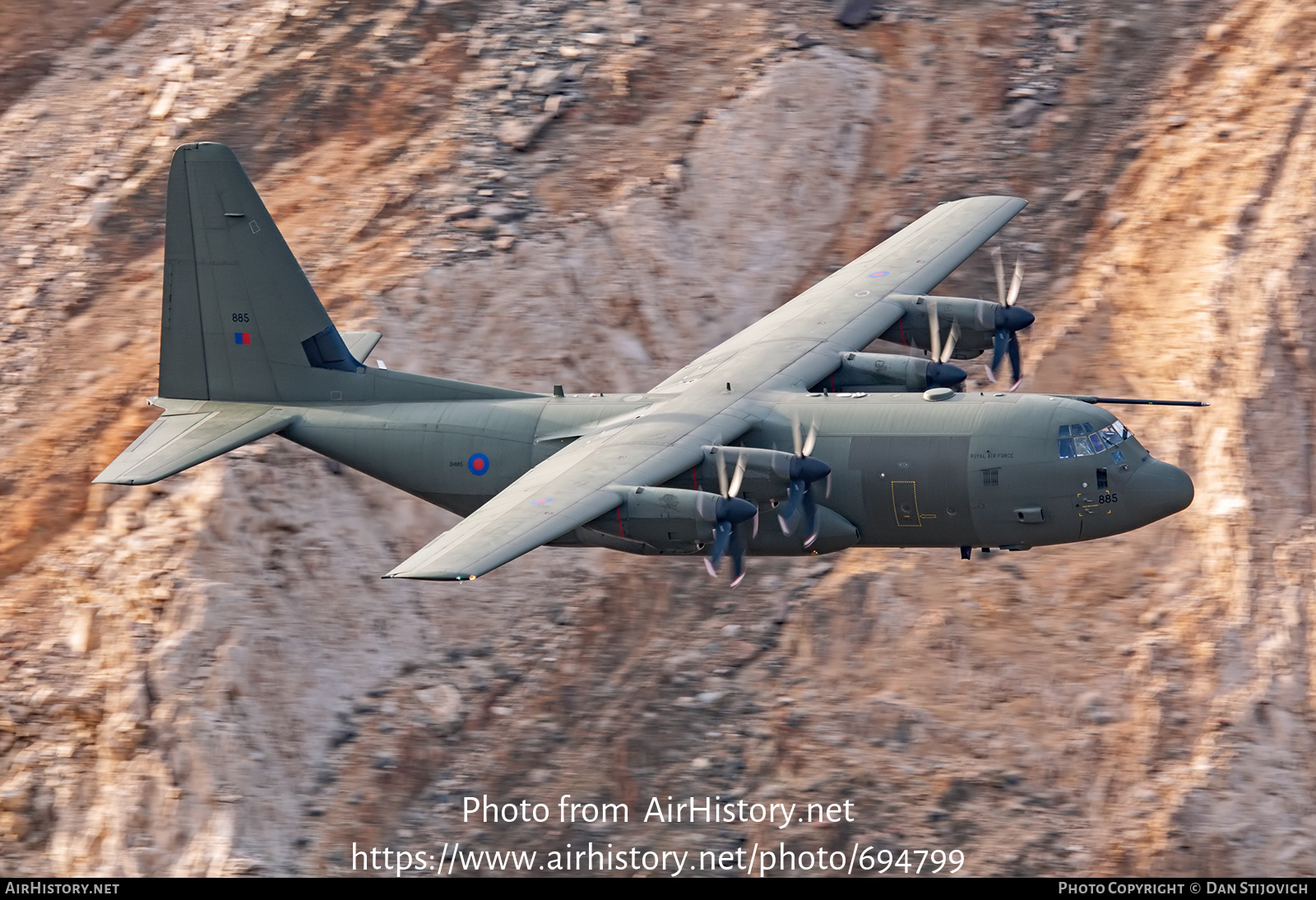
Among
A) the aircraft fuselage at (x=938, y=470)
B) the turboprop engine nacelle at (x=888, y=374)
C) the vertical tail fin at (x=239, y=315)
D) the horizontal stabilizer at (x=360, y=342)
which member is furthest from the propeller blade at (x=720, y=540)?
the horizontal stabilizer at (x=360, y=342)

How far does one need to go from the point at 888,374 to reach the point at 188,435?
14232 millimetres

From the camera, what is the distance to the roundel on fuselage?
107 feet

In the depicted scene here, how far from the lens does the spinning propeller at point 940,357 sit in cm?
3344

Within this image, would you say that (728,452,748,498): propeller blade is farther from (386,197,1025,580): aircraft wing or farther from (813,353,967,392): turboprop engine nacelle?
(813,353,967,392): turboprop engine nacelle

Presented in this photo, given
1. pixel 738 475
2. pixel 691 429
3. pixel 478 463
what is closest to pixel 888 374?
pixel 691 429

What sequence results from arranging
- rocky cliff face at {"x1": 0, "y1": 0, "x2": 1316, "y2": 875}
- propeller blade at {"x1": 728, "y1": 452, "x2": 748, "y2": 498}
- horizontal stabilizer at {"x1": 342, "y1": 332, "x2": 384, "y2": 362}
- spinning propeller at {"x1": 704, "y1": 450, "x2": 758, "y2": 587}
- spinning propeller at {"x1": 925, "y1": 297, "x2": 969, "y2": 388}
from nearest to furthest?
spinning propeller at {"x1": 704, "y1": 450, "x2": 758, "y2": 587}
propeller blade at {"x1": 728, "y1": 452, "x2": 748, "y2": 498}
rocky cliff face at {"x1": 0, "y1": 0, "x2": 1316, "y2": 875}
spinning propeller at {"x1": 925, "y1": 297, "x2": 969, "y2": 388}
horizontal stabilizer at {"x1": 342, "y1": 332, "x2": 384, "y2": 362}

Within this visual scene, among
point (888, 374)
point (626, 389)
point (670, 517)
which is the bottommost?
point (626, 389)

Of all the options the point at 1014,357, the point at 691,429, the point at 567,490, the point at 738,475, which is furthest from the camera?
the point at 1014,357

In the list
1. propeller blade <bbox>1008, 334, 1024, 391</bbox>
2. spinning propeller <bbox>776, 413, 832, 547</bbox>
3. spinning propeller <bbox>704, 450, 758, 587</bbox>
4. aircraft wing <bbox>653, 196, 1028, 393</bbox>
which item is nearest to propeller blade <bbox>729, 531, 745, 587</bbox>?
spinning propeller <bbox>704, 450, 758, 587</bbox>

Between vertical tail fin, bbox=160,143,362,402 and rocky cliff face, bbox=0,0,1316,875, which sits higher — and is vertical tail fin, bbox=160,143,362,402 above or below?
above

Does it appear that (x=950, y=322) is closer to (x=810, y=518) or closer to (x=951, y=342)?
(x=951, y=342)

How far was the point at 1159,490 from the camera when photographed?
3027cm

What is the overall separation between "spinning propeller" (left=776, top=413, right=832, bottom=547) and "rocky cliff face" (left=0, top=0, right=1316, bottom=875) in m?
5.08

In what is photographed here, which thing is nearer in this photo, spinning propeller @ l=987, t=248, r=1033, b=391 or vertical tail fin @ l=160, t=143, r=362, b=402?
vertical tail fin @ l=160, t=143, r=362, b=402
